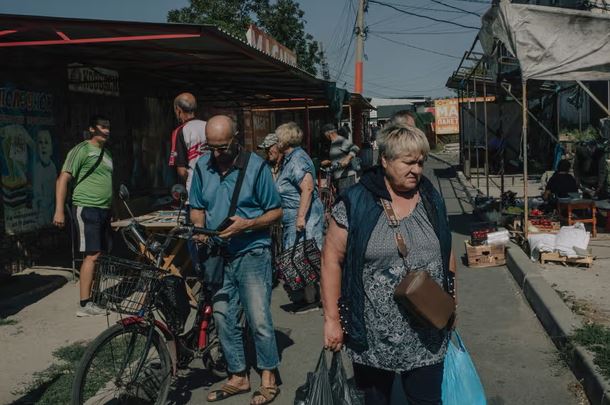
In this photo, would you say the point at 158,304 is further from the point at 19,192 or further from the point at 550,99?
the point at 550,99

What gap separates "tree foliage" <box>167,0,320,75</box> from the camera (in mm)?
30031

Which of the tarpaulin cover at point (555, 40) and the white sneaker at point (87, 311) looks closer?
the white sneaker at point (87, 311)

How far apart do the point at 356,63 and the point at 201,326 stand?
23.2 metres

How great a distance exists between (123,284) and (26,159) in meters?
4.86

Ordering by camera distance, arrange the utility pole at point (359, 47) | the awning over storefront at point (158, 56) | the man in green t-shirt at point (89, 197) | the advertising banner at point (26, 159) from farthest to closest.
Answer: the utility pole at point (359, 47) < the advertising banner at point (26, 159) < the man in green t-shirt at point (89, 197) < the awning over storefront at point (158, 56)

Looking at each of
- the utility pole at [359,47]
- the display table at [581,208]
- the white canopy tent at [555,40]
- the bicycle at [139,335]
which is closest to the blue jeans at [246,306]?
the bicycle at [139,335]

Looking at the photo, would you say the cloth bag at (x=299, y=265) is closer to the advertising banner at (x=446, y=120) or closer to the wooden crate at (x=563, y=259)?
the wooden crate at (x=563, y=259)

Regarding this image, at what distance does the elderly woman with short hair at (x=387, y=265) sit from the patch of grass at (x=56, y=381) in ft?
7.60

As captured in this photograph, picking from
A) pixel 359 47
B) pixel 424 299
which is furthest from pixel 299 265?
pixel 359 47

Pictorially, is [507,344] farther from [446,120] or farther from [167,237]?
[446,120]

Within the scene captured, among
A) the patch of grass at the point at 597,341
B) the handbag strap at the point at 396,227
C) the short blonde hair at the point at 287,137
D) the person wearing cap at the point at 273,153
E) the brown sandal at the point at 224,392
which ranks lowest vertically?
the brown sandal at the point at 224,392

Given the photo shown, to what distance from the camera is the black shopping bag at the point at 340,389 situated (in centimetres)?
299

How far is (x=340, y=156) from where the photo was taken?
1027 cm

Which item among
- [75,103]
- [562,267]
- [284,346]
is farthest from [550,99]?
[284,346]
